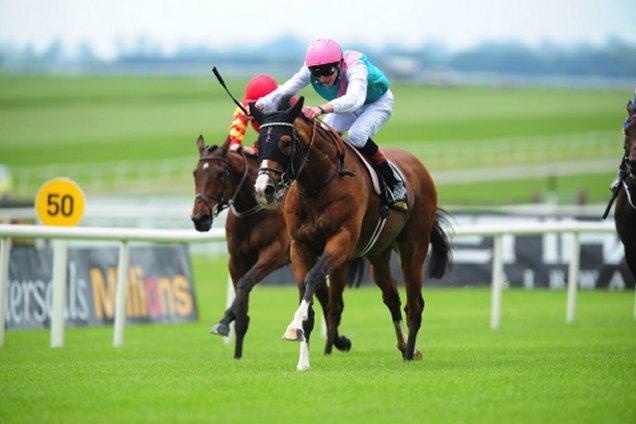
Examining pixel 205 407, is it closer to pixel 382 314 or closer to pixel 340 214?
pixel 340 214

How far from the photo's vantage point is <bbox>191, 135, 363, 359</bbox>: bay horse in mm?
9938

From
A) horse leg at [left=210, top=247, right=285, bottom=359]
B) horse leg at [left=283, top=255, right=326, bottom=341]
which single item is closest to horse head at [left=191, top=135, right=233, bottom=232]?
horse leg at [left=210, top=247, right=285, bottom=359]

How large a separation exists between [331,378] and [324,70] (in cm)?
240

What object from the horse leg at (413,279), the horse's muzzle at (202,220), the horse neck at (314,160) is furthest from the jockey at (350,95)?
the horse's muzzle at (202,220)

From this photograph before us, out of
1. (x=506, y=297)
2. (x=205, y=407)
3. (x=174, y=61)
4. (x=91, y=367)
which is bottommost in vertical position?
(x=174, y=61)

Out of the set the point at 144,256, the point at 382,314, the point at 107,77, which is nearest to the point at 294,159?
the point at 144,256

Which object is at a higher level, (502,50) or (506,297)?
(506,297)

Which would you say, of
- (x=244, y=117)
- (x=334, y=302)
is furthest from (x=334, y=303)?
(x=244, y=117)

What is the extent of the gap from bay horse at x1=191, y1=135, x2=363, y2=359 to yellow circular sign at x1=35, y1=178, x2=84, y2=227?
1.75 meters

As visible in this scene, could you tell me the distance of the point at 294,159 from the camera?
26.4 feet

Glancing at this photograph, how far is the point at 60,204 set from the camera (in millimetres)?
11422

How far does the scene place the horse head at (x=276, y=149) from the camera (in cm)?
774

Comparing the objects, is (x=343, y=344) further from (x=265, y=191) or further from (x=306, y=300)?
(x=265, y=191)

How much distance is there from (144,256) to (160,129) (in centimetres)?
5694
